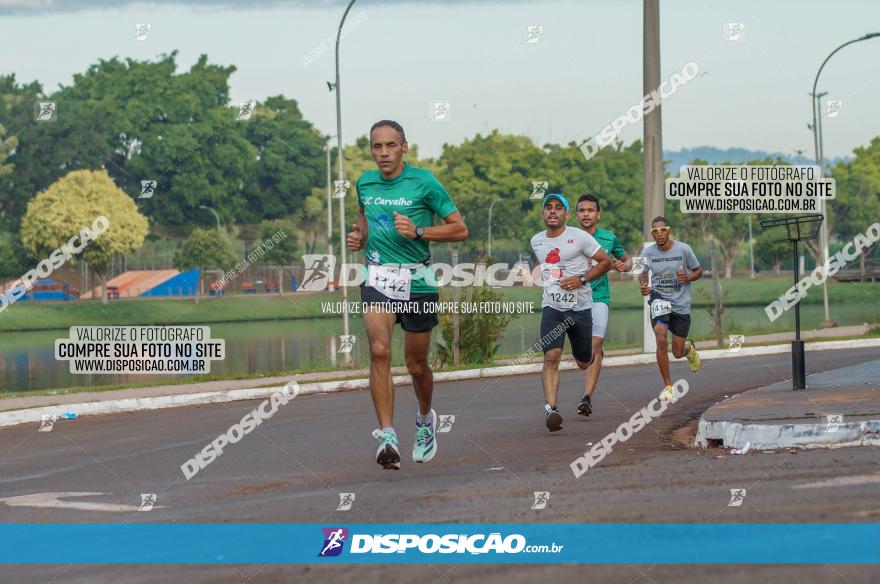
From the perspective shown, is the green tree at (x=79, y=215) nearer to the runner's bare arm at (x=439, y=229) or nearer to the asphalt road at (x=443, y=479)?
the asphalt road at (x=443, y=479)

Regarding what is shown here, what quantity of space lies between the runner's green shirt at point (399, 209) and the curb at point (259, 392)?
9.91ft

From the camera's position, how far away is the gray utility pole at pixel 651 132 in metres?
25.7

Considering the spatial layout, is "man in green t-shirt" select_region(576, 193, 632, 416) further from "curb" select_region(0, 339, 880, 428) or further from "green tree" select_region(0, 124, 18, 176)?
"green tree" select_region(0, 124, 18, 176)

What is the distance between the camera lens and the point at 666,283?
51.0 feet

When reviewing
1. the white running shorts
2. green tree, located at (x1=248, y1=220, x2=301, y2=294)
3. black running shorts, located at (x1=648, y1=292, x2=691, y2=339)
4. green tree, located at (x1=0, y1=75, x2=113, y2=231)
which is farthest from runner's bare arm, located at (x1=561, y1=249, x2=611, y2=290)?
green tree, located at (x1=0, y1=75, x2=113, y2=231)

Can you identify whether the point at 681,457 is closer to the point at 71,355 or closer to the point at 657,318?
the point at 657,318

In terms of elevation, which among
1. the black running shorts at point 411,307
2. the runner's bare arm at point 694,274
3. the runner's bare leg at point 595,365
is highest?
the runner's bare arm at point 694,274

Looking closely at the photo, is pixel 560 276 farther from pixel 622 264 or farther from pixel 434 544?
pixel 434 544

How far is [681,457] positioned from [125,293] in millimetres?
83688

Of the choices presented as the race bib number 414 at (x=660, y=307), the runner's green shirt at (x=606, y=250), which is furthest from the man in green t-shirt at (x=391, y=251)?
the race bib number 414 at (x=660, y=307)

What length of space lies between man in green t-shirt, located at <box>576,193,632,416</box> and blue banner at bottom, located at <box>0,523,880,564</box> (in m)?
6.88

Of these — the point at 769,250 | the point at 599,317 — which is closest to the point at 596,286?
the point at 599,317

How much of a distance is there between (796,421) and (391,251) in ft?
11.2

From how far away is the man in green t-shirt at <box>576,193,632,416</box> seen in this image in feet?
46.6
